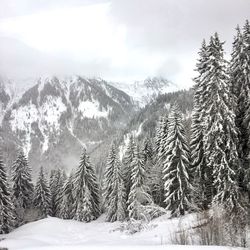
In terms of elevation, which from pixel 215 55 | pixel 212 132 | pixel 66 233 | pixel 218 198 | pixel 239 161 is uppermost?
pixel 215 55

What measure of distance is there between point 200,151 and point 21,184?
36019 mm

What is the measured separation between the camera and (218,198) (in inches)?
1109

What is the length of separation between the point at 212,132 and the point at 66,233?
901 inches

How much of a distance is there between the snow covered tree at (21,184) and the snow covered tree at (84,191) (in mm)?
8852

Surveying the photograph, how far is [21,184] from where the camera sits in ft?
191

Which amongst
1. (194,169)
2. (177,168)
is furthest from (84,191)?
(194,169)

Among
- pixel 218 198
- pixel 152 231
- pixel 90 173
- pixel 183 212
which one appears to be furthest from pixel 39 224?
pixel 218 198

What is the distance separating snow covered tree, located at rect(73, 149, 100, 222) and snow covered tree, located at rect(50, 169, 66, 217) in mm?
7788

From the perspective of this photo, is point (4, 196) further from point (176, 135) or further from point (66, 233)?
point (176, 135)

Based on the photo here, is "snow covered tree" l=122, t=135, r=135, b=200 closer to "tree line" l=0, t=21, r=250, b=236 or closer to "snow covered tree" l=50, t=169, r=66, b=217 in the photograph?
"tree line" l=0, t=21, r=250, b=236

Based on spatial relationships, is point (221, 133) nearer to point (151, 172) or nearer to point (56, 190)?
point (151, 172)

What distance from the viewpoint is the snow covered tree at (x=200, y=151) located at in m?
31.2

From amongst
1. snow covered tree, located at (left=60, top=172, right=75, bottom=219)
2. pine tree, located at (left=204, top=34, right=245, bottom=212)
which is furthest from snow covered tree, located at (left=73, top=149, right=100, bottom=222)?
pine tree, located at (left=204, top=34, right=245, bottom=212)

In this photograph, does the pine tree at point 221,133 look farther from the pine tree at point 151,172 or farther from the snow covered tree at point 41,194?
the snow covered tree at point 41,194
